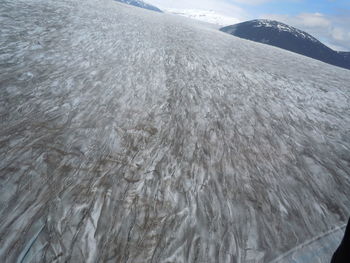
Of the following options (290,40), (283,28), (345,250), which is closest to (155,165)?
(345,250)

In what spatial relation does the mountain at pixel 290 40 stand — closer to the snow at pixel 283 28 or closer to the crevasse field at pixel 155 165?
the snow at pixel 283 28

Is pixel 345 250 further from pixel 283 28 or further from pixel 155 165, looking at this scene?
pixel 283 28

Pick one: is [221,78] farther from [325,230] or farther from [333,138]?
[325,230]

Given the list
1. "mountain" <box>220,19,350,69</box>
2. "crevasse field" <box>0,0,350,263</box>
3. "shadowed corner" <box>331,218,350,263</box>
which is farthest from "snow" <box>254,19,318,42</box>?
"shadowed corner" <box>331,218,350,263</box>

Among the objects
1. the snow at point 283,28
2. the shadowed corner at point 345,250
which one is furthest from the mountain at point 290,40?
the shadowed corner at point 345,250

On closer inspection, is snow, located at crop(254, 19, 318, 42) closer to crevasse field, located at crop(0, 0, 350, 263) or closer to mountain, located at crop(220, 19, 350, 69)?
mountain, located at crop(220, 19, 350, 69)

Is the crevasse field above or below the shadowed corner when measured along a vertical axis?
below
